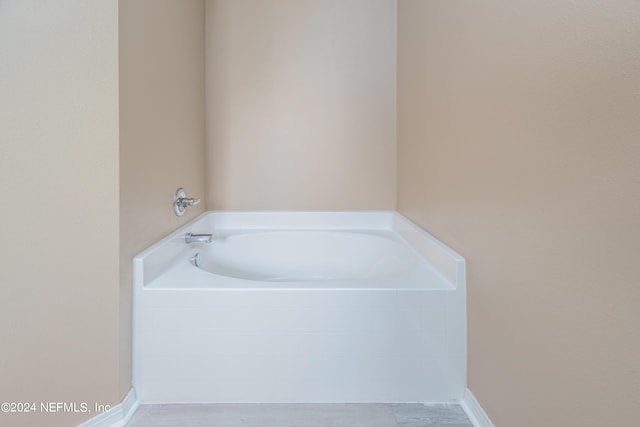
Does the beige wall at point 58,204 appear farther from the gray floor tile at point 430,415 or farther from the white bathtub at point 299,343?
the gray floor tile at point 430,415

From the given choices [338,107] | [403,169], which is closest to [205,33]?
[338,107]

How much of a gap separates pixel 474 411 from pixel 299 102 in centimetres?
201

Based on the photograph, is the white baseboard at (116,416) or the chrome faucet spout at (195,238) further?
the chrome faucet spout at (195,238)

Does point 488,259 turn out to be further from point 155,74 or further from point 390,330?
point 155,74

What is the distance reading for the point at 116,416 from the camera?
1.36 metres

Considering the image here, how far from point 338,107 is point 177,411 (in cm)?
197

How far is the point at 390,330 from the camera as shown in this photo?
147 centimetres

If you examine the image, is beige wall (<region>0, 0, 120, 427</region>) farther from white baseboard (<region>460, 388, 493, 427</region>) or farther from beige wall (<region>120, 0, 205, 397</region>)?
white baseboard (<region>460, 388, 493, 427</region>)

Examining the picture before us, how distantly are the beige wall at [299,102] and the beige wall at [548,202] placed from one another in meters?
1.05

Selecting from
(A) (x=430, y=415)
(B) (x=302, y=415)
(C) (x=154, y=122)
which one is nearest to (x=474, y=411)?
(A) (x=430, y=415)

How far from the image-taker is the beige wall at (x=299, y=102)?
2.61 m

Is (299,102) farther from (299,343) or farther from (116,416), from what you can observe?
(116,416)

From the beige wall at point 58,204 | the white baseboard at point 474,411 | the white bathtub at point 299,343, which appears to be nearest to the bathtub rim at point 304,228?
the white bathtub at point 299,343

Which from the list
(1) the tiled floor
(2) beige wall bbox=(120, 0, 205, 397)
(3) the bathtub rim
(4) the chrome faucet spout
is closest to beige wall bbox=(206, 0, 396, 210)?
(3) the bathtub rim
